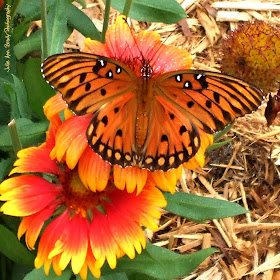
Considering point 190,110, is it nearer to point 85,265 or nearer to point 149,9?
point 85,265

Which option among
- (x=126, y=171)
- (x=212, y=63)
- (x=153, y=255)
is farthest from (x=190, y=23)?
(x=126, y=171)

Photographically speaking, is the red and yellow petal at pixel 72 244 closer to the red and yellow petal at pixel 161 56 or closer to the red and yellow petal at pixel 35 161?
the red and yellow petal at pixel 35 161

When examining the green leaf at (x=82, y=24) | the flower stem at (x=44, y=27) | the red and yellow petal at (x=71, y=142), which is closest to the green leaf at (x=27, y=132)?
the flower stem at (x=44, y=27)

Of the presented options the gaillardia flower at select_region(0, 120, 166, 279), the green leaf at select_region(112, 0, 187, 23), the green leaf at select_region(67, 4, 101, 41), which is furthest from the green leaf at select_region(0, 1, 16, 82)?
the gaillardia flower at select_region(0, 120, 166, 279)

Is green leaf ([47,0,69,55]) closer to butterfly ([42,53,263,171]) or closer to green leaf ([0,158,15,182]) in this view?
green leaf ([0,158,15,182])

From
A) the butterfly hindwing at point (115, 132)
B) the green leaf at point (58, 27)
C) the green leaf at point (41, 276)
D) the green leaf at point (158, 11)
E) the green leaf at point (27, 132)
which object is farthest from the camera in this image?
the green leaf at point (158, 11)

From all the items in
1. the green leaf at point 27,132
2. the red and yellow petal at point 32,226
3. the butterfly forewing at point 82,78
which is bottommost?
the red and yellow petal at point 32,226
